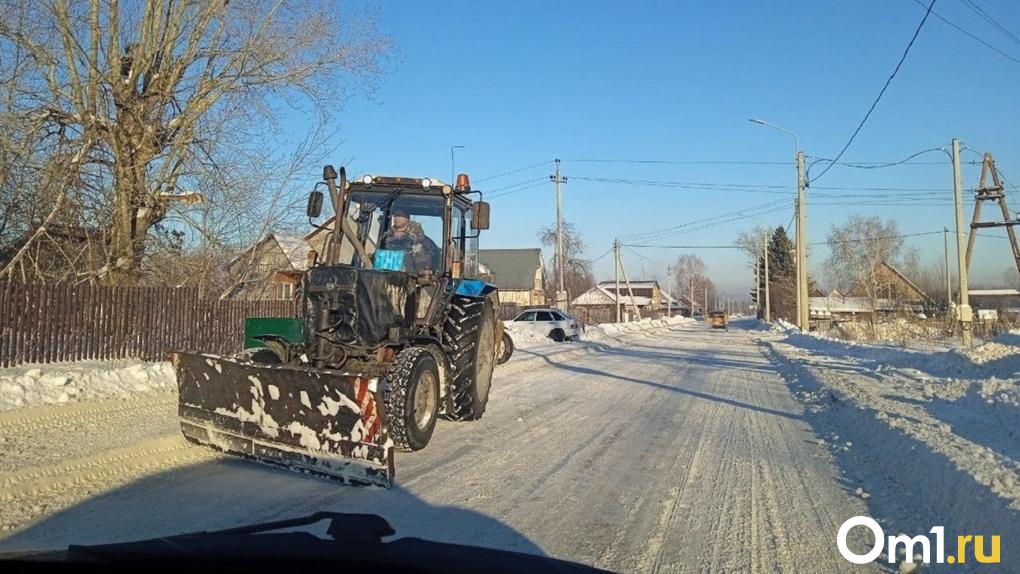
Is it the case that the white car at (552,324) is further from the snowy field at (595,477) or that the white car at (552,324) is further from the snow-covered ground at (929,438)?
the snowy field at (595,477)

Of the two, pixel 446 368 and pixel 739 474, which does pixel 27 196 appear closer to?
pixel 446 368

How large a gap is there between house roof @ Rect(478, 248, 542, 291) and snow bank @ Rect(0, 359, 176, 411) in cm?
5986

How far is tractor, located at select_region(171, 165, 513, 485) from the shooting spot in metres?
5.77

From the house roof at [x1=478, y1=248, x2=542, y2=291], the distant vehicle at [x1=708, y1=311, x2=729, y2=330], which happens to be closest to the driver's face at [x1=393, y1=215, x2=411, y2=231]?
the distant vehicle at [x1=708, y1=311, x2=729, y2=330]

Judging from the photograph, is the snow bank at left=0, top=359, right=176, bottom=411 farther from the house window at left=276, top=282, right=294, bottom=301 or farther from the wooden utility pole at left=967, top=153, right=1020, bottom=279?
the wooden utility pole at left=967, top=153, right=1020, bottom=279

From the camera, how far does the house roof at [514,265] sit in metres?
72.2

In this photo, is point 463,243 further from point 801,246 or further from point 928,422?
point 801,246

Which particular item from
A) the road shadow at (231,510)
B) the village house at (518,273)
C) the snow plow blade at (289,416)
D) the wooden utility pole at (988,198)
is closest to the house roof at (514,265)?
the village house at (518,273)

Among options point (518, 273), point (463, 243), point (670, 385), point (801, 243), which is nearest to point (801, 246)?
point (801, 243)

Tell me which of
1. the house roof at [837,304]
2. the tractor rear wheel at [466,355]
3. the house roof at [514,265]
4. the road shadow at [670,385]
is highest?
the house roof at [514,265]

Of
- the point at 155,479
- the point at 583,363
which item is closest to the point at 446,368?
the point at 155,479

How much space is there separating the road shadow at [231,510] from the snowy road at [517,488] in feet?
0.06

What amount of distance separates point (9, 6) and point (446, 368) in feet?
43.8

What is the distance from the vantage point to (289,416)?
19.6 feet
